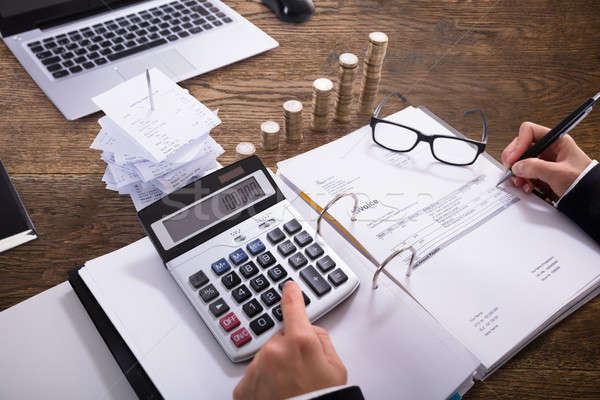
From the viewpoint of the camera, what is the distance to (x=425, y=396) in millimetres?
496

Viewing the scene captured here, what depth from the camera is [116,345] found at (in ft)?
1.73

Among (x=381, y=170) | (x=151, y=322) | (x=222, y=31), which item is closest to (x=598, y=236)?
(x=381, y=170)

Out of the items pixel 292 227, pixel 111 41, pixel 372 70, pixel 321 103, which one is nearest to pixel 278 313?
pixel 292 227

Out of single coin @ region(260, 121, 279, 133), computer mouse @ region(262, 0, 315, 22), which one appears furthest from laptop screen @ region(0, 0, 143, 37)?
single coin @ region(260, 121, 279, 133)

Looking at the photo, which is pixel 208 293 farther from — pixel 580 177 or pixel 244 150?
pixel 580 177

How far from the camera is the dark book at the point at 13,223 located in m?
0.64

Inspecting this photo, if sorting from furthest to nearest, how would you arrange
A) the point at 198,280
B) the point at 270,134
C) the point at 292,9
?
the point at 292,9 → the point at 270,134 → the point at 198,280

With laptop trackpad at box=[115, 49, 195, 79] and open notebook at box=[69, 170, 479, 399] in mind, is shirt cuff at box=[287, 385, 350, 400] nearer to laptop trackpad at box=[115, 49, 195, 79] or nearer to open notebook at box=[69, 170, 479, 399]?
open notebook at box=[69, 170, 479, 399]

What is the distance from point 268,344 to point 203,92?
55 centimetres

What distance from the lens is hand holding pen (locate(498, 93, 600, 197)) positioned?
734 millimetres

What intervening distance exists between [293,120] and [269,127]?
0.04 metres

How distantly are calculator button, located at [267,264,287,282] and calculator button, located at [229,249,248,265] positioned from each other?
4 cm

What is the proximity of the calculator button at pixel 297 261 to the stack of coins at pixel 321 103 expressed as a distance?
323 mm

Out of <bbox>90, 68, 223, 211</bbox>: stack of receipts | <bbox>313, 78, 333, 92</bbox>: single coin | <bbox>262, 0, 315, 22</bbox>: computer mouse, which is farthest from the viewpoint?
<bbox>262, 0, 315, 22</bbox>: computer mouse
